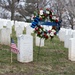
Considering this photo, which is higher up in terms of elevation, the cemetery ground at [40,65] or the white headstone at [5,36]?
the white headstone at [5,36]

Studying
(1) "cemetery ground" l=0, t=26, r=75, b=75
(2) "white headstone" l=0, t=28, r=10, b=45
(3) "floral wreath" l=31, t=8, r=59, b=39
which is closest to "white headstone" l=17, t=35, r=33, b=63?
(1) "cemetery ground" l=0, t=26, r=75, b=75

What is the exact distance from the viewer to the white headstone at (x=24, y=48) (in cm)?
851

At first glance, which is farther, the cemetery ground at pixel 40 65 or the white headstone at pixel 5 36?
the white headstone at pixel 5 36

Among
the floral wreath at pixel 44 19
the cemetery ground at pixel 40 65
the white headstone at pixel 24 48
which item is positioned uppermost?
the floral wreath at pixel 44 19

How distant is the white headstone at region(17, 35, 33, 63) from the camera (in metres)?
8.51

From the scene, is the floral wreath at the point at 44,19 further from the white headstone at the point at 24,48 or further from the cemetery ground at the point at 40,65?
the white headstone at the point at 24,48

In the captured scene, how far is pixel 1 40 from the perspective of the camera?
37.6ft

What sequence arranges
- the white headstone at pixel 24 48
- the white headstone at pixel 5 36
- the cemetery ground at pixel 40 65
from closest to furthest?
the cemetery ground at pixel 40 65 → the white headstone at pixel 24 48 → the white headstone at pixel 5 36

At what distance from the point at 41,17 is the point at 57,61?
5.19ft

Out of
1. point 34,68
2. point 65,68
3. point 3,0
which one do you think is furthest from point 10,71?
point 3,0

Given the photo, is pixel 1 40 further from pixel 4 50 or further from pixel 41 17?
pixel 41 17

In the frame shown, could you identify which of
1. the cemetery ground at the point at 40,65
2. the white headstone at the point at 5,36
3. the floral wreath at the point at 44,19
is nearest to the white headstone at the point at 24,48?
the cemetery ground at the point at 40,65

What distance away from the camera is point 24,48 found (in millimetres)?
8555

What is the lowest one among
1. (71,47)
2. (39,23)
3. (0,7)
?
(71,47)
